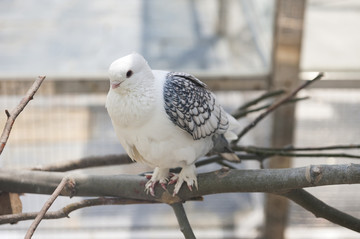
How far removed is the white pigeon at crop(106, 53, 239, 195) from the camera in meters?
0.67

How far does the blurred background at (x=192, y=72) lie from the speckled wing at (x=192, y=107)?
0.58 metres

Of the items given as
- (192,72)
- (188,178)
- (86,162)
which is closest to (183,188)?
(188,178)

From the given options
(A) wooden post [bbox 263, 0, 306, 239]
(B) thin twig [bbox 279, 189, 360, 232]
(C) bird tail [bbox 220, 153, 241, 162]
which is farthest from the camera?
(A) wooden post [bbox 263, 0, 306, 239]

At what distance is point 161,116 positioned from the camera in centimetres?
69

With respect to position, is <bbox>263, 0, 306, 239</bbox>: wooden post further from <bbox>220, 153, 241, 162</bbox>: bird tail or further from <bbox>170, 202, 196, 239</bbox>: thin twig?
<bbox>170, 202, 196, 239</bbox>: thin twig

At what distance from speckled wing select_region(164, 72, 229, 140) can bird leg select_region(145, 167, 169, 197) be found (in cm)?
11

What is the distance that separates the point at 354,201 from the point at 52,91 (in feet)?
3.31

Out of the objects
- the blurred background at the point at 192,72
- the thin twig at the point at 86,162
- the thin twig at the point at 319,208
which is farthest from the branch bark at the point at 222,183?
the blurred background at the point at 192,72

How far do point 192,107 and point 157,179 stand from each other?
0.50 feet

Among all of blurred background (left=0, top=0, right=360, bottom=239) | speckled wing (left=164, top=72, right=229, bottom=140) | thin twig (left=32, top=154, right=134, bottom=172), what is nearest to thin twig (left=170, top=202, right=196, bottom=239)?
speckled wing (left=164, top=72, right=229, bottom=140)

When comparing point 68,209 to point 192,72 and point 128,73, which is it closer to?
point 128,73

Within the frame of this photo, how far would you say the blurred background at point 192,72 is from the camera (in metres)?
1.36

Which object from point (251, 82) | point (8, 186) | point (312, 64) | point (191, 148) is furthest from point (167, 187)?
point (312, 64)

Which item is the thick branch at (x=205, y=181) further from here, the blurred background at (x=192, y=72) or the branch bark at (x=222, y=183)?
the blurred background at (x=192, y=72)
